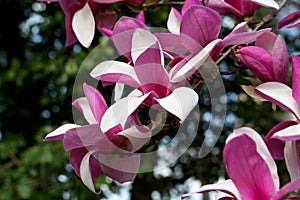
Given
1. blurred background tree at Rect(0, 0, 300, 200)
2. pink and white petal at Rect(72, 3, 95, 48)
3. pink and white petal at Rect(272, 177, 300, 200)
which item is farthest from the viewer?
blurred background tree at Rect(0, 0, 300, 200)

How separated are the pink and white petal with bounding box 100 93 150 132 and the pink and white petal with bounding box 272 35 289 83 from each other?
10 centimetres

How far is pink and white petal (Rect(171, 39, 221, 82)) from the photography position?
0.40 m

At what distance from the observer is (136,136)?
42 centimetres

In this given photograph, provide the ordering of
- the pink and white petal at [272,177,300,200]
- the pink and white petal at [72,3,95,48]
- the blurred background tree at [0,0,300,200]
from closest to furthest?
the pink and white petal at [272,177,300,200], the pink and white petal at [72,3,95,48], the blurred background tree at [0,0,300,200]

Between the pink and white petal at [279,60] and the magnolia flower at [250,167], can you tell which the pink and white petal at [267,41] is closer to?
the pink and white petal at [279,60]

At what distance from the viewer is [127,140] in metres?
0.43

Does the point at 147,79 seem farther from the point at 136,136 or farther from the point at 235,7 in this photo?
the point at 235,7

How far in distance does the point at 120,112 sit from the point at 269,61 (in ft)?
0.39

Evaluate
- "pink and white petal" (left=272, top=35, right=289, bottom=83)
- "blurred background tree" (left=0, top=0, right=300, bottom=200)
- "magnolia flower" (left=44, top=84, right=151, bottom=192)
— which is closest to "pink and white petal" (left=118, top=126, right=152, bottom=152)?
"magnolia flower" (left=44, top=84, right=151, bottom=192)

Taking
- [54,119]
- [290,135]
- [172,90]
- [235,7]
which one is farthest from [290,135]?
[54,119]

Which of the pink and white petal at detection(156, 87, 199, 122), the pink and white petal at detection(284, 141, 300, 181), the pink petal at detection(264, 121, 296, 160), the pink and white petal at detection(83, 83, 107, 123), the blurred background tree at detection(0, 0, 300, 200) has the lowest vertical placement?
the blurred background tree at detection(0, 0, 300, 200)

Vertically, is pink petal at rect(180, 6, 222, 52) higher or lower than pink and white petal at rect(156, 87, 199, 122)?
higher

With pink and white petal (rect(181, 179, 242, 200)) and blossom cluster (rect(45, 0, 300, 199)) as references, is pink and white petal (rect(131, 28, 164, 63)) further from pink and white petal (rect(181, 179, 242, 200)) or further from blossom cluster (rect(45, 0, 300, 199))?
pink and white petal (rect(181, 179, 242, 200))

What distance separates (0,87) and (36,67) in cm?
20
